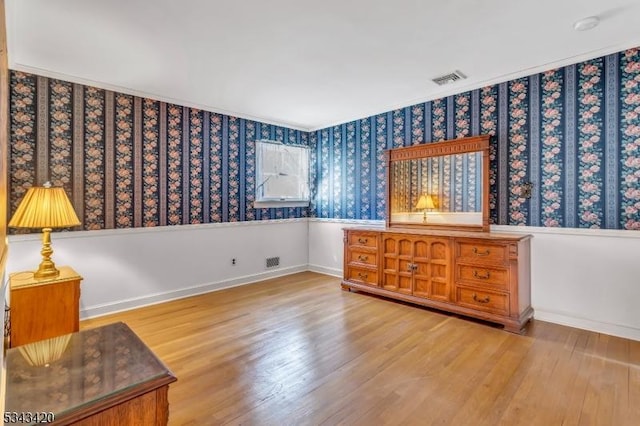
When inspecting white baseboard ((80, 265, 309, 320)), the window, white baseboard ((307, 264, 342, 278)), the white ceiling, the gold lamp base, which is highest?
the white ceiling

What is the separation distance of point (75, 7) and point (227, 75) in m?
1.32

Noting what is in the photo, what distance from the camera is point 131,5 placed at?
2150 mm

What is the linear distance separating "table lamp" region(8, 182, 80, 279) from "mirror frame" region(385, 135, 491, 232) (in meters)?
3.37

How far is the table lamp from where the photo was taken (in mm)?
2387

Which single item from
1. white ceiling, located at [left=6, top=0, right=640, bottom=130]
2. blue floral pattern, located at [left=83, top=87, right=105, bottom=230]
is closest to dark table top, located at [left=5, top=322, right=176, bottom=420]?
white ceiling, located at [left=6, top=0, right=640, bottom=130]

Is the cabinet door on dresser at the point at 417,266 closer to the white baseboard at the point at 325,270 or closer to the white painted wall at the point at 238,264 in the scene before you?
the white painted wall at the point at 238,264

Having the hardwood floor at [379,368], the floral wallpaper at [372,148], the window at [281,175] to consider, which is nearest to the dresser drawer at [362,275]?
the hardwood floor at [379,368]

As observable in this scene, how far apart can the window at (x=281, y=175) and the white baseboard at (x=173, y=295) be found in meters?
1.04

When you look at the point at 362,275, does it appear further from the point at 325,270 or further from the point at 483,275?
the point at 483,275

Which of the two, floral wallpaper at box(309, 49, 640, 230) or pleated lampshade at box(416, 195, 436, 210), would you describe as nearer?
floral wallpaper at box(309, 49, 640, 230)

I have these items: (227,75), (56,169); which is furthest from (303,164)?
(56,169)

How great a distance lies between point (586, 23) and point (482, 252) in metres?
1.93

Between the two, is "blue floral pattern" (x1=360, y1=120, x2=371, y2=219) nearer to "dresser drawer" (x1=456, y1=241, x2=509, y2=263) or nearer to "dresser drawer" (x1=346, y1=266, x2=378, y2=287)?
"dresser drawer" (x1=346, y1=266, x2=378, y2=287)

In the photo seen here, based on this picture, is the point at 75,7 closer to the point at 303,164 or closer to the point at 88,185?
the point at 88,185
